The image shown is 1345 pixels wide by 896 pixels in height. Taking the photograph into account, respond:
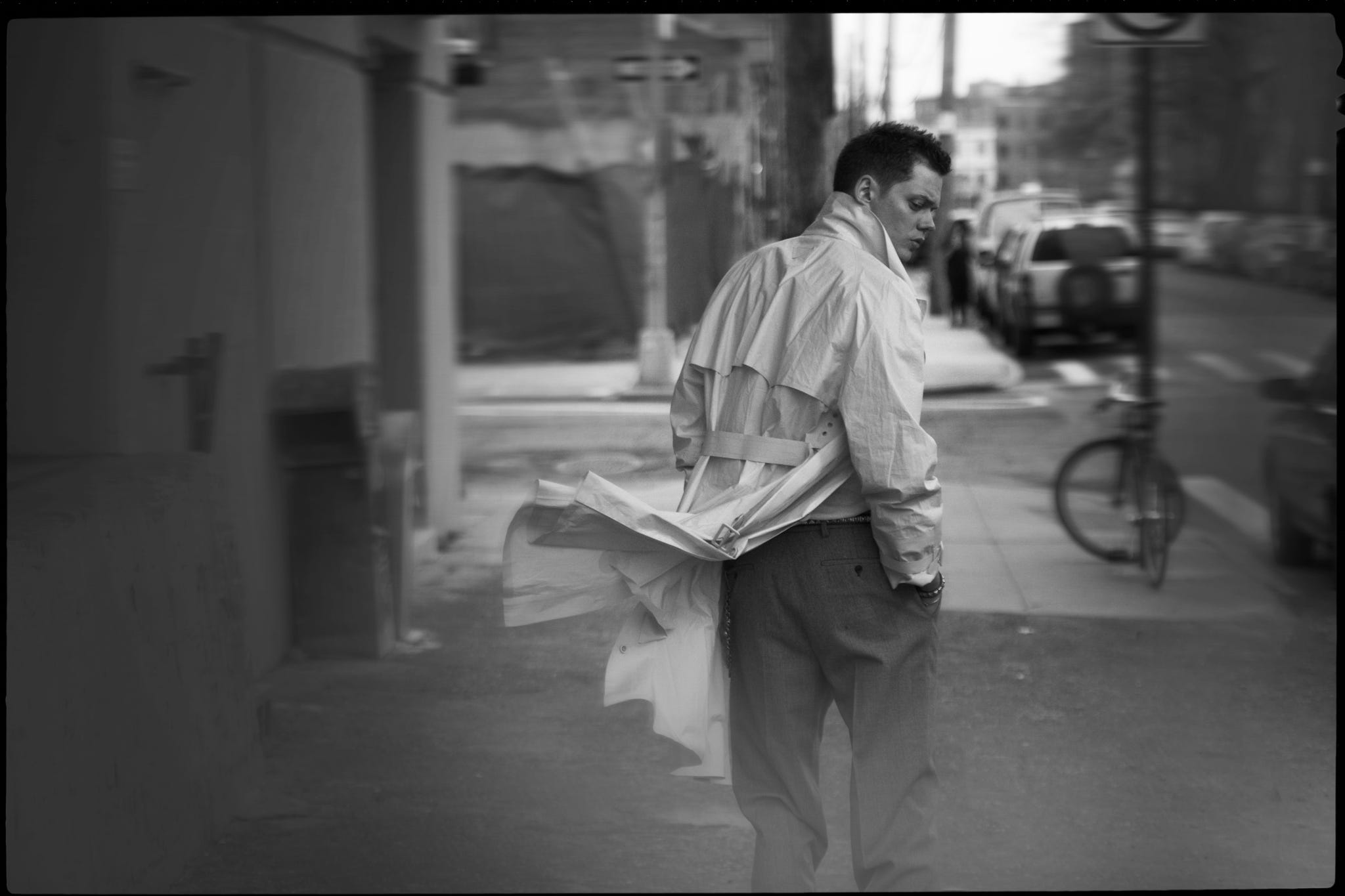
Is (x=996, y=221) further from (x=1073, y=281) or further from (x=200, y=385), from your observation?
(x=200, y=385)

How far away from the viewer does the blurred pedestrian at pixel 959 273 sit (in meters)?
23.9

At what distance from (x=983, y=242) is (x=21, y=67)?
2186cm

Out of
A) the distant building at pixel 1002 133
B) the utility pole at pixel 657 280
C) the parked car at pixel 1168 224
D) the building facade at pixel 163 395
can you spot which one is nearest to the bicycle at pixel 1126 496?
the building facade at pixel 163 395

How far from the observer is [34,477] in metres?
4.40

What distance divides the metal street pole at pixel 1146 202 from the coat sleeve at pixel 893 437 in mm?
5022

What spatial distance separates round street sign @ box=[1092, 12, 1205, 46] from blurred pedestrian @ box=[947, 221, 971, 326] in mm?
16362

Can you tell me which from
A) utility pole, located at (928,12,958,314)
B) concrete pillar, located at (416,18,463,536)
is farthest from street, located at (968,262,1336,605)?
concrete pillar, located at (416,18,463,536)

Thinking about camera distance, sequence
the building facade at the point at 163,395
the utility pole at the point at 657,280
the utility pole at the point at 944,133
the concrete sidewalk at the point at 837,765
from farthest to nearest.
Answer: the utility pole at the point at 944,133 < the utility pole at the point at 657,280 < the concrete sidewalk at the point at 837,765 < the building facade at the point at 163,395

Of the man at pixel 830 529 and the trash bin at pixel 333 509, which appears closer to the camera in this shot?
the man at pixel 830 529

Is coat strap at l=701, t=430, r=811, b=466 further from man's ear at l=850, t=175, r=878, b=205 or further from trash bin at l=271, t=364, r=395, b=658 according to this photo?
trash bin at l=271, t=364, r=395, b=658

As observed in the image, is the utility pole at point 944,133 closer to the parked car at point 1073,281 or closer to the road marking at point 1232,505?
the parked car at point 1073,281

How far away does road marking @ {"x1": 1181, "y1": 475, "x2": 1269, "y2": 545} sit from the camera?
962 centimetres

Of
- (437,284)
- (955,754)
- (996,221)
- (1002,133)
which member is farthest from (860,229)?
(1002,133)

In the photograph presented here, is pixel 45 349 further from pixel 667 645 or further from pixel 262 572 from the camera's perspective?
pixel 667 645
